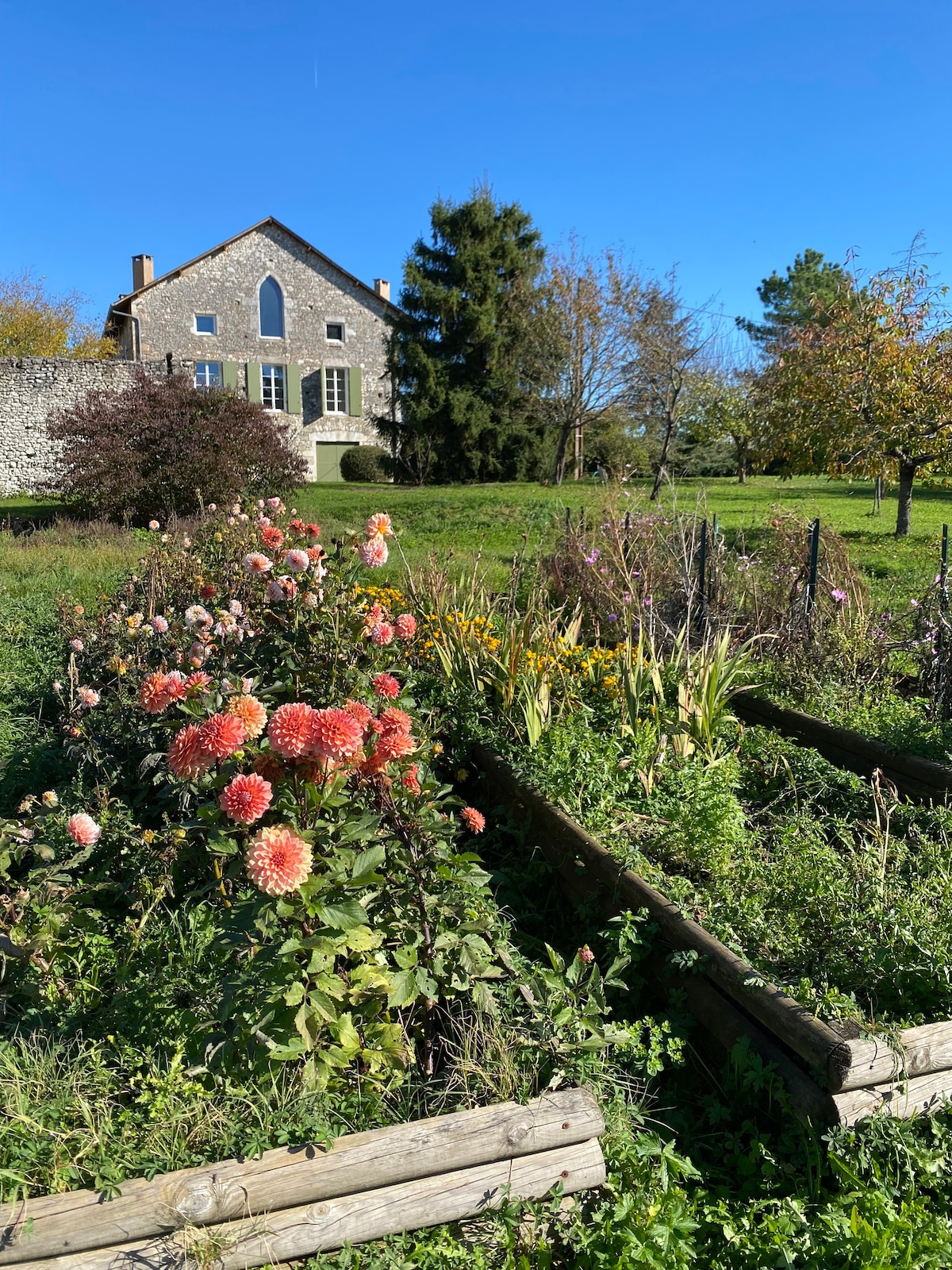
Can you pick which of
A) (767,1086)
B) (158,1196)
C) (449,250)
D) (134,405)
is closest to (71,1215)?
(158,1196)

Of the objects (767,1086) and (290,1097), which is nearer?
(290,1097)

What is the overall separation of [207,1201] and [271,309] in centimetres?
3287

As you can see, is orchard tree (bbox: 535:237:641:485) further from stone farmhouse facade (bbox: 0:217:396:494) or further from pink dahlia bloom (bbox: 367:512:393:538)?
pink dahlia bloom (bbox: 367:512:393:538)

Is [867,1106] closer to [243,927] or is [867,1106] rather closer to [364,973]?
[364,973]

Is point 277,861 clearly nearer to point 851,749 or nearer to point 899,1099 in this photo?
point 899,1099

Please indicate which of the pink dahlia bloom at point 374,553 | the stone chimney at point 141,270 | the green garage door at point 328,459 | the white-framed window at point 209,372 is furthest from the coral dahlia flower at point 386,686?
the stone chimney at point 141,270

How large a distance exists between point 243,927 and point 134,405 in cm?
1228

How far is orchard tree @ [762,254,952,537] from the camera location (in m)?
11.5

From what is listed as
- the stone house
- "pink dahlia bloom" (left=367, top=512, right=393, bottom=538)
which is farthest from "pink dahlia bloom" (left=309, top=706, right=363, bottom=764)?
the stone house

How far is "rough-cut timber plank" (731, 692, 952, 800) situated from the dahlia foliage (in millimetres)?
2231

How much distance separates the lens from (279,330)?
31.6m

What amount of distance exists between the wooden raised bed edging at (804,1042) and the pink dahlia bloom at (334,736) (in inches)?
53.6

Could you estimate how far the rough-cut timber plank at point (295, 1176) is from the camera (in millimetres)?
1835

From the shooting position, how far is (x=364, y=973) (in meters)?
2.29
